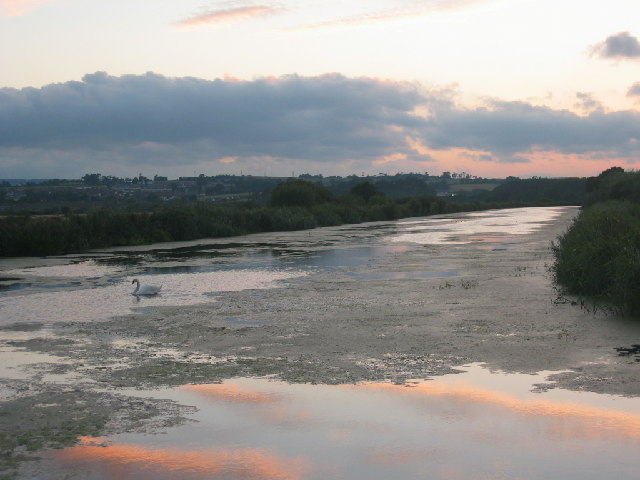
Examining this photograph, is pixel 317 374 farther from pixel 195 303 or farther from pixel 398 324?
pixel 195 303

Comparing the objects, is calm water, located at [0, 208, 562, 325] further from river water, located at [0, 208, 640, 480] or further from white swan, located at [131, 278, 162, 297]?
river water, located at [0, 208, 640, 480]

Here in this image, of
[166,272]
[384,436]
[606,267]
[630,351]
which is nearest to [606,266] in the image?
[606,267]

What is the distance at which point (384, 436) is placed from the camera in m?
6.42

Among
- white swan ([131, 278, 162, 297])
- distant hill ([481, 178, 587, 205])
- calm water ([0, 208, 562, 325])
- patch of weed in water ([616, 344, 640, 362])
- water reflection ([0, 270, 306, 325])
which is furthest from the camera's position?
distant hill ([481, 178, 587, 205])

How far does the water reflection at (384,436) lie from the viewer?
5.70 metres

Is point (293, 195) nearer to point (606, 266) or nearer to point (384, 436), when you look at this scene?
point (606, 266)

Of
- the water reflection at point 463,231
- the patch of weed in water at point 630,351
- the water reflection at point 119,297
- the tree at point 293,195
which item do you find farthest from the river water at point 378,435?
the tree at point 293,195

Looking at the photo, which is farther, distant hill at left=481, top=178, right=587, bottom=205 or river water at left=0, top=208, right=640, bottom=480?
distant hill at left=481, top=178, right=587, bottom=205

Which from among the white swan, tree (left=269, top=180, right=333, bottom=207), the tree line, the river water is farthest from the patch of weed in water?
tree (left=269, top=180, right=333, bottom=207)

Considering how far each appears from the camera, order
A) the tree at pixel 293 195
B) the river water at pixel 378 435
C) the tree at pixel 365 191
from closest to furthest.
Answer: the river water at pixel 378 435, the tree at pixel 293 195, the tree at pixel 365 191

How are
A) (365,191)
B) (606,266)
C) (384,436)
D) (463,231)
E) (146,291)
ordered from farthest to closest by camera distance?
(365,191)
(463,231)
(146,291)
(606,266)
(384,436)

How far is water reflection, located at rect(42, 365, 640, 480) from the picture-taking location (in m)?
5.70

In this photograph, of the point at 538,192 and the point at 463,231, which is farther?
the point at 538,192

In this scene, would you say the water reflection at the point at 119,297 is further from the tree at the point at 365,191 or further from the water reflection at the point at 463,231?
the tree at the point at 365,191
